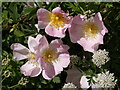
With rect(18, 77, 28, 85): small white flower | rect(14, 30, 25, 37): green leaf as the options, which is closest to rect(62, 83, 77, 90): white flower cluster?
rect(18, 77, 28, 85): small white flower

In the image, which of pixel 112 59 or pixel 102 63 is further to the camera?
pixel 112 59

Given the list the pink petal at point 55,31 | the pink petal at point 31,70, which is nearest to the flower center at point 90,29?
the pink petal at point 55,31

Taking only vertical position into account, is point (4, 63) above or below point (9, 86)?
above

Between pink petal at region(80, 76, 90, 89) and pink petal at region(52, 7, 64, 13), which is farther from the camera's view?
pink petal at region(80, 76, 90, 89)

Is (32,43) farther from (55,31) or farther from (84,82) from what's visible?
(84,82)

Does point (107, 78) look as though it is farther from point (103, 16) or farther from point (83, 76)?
point (103, 16)

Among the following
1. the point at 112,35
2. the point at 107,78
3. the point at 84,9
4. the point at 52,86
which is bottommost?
the point at 52,86

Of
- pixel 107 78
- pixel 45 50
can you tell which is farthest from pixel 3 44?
pixel 107 78

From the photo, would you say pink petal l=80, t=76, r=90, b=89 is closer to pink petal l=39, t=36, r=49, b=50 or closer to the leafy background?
the leafy background
